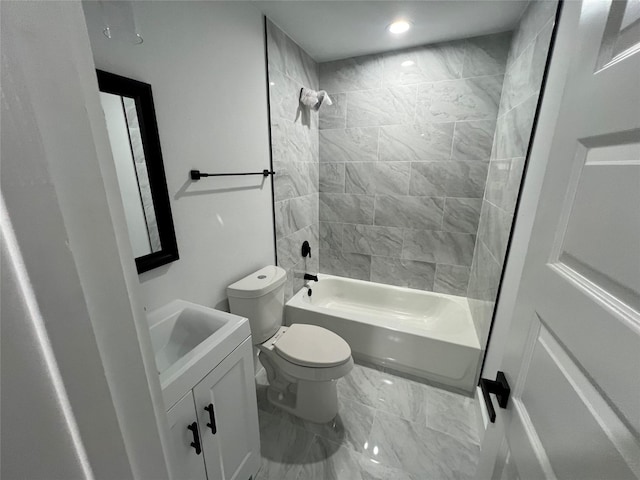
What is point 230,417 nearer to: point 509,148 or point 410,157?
point 509,148

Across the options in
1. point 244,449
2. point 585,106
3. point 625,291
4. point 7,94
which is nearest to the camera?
point 7,94

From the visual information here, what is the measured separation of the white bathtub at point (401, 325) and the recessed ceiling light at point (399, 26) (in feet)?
6.60

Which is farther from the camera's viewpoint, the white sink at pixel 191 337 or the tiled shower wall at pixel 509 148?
the tiled shower wall at pixel 509 148

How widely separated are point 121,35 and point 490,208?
214 cm

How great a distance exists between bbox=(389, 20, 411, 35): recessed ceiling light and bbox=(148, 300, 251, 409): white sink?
78.2 inches

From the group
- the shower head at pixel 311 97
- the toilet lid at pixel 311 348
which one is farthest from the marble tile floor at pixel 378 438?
the shower head at pixel 311 97

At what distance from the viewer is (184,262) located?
4.22ft

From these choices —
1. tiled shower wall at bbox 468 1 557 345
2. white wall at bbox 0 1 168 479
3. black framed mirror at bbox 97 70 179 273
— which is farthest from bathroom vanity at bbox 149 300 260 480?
tiled shower wall at bbox 468 1 557 345

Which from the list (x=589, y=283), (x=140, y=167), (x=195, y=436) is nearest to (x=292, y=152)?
(x=140, y=167)

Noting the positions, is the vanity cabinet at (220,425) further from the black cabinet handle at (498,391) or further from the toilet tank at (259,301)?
the black cabinet handle at (498,391)

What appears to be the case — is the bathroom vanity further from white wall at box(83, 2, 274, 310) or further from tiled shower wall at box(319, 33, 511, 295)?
tiled shower wall at box(319, 33, 511, 295)

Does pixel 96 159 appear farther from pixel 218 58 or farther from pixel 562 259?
pixel 218 58

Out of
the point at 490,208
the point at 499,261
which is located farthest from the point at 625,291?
the point at 490,208

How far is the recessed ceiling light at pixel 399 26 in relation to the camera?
5.51ft
